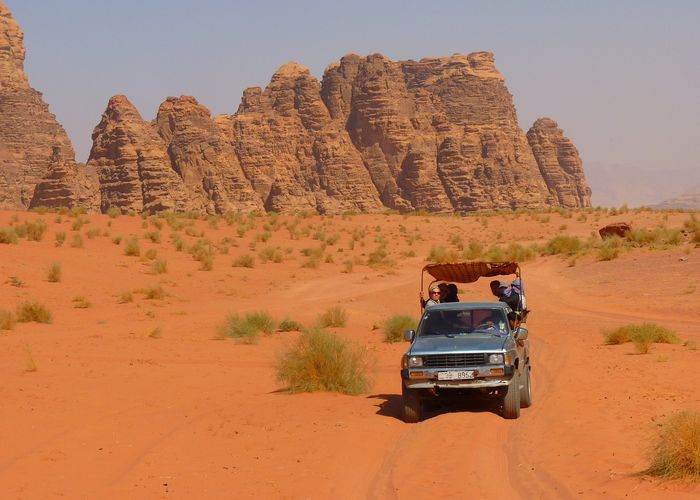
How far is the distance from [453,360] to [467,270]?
4.18 m

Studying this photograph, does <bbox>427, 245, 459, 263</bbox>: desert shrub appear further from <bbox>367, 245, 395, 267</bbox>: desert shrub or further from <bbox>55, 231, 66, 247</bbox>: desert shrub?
<bbox>55, 231, 66, 247</bbox>: desert shrub

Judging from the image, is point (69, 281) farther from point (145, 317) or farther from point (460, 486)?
point (460, 486)

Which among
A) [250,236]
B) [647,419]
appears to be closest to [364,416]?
[647,419]

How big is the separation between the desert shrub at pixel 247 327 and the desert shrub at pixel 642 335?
8054 millimetres

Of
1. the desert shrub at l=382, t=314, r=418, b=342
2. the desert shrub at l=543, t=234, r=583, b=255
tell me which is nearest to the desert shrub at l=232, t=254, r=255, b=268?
the desert shrub at l=543, t=234, r=583, b=255

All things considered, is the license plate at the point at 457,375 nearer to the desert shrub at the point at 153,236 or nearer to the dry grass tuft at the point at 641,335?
the dry grass tuft at the point at 641,335

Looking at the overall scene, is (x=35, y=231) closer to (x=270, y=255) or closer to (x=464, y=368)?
(x=270, y=255)

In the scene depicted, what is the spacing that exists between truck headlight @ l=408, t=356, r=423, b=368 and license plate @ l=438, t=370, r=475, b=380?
1.10 feet

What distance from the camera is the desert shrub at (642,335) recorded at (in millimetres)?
19797

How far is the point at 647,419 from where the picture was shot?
38.2 feet

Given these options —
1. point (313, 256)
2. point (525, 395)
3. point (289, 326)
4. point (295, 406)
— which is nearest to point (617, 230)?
point (313, 256)

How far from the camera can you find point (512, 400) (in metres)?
11.8

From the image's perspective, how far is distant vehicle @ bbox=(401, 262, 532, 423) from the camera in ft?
38.4

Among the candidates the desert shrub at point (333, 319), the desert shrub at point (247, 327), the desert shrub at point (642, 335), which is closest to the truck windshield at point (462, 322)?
the desert shrub at point (642, 335)
